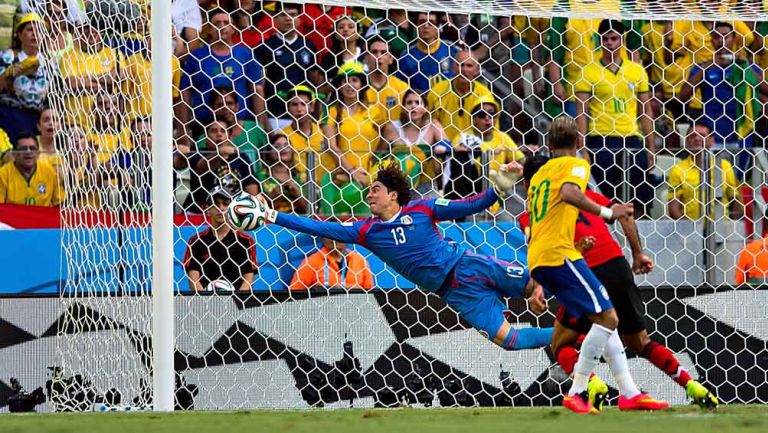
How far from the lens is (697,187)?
8.41 meters

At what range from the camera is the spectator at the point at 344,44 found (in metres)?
9.29

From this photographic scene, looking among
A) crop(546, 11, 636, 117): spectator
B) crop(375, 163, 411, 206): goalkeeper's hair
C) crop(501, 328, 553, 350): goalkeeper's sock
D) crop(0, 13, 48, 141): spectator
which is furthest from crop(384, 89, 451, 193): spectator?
crop(0, 13, 48, 141): spectator

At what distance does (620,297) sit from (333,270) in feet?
7.26

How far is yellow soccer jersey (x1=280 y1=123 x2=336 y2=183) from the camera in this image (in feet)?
27.9

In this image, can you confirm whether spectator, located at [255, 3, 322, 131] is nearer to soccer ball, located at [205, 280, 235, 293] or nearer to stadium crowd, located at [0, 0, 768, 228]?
stadium crowd, located at [0, 0, 768, 228]

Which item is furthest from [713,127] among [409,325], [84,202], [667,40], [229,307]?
[84,202]

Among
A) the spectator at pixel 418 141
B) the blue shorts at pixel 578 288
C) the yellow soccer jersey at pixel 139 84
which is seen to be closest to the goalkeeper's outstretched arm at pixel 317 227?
the spectator at pixel 418 141

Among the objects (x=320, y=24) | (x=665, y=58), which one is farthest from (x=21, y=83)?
(x=665, y=58)

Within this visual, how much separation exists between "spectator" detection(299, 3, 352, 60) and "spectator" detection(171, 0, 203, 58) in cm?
80

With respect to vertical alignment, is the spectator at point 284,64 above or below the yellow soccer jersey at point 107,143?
above

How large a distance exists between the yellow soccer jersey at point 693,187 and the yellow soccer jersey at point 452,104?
1.45 metres

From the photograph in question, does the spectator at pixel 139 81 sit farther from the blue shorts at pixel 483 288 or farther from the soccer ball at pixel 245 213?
the blue shorts at pixel 483 288

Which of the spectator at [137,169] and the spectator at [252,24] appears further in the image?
the spectator at [252,24]

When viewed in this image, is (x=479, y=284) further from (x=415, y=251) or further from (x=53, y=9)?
(x=53, y=9)
